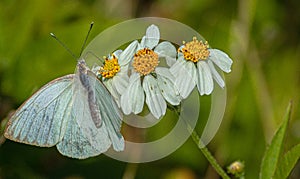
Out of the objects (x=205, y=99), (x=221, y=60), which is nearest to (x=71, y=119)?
(x=221, y=60)

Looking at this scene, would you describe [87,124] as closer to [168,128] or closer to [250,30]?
[168,128]

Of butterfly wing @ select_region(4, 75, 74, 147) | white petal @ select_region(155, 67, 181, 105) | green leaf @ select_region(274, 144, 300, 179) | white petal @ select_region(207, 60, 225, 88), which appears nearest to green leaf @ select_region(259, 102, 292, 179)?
green leaf @ select_region(274, 144, 300, 179)

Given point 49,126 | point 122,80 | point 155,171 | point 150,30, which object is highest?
point 150,30

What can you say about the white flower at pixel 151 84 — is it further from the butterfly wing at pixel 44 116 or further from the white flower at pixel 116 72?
the butterfly wing at pixel 44 116

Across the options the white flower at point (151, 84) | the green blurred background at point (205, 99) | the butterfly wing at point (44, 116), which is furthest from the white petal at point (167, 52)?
the green blurred background at point (205, 99)

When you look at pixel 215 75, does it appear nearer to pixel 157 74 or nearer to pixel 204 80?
pixel 204 80

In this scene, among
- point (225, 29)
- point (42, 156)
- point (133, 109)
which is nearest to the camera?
point (133, 109)

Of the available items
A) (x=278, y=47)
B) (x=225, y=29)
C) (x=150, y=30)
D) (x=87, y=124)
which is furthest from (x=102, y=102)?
(x=278, y=47)

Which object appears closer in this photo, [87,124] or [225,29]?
[87,124]
